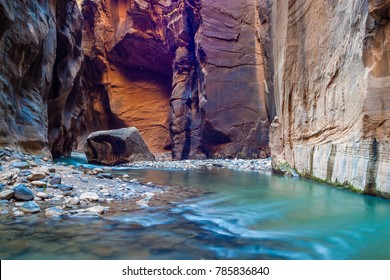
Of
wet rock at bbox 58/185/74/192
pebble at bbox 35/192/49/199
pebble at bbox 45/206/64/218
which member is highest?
wet rock at bbox 58/185/74/192

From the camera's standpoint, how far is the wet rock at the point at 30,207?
3322 millimetres

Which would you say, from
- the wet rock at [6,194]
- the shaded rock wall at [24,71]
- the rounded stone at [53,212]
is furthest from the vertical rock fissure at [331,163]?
the shaded rock wall at [24,71]

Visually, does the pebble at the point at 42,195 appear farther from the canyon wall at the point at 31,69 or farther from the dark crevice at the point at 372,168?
the canyon wall at the point at 31,69

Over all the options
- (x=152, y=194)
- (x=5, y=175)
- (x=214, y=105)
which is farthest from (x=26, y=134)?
(x=214, y=105)

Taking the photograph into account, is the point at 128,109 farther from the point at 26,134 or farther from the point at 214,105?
the point at 26,134

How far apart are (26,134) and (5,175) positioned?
577 cm

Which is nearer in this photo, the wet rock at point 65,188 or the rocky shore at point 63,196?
the rocky shore at point 63,196

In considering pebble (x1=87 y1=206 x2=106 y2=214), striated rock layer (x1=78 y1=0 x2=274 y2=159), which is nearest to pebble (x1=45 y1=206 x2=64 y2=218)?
pebble (x1=87 y1=206 x2=106 y2=214)

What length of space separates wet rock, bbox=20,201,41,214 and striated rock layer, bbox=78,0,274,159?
606 inches

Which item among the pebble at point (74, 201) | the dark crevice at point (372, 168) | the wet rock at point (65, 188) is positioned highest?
the dark crevice at point (372, 168)

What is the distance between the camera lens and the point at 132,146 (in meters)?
15.5

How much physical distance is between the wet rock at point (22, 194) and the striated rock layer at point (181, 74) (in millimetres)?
15129

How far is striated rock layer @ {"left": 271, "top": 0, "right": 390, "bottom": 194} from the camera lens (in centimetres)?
470

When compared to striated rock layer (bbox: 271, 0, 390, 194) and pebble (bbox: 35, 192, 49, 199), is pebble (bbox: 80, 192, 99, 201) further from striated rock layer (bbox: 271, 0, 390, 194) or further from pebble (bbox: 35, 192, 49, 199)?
striated rock layer (bbox: 271, 0, 390, 194)
